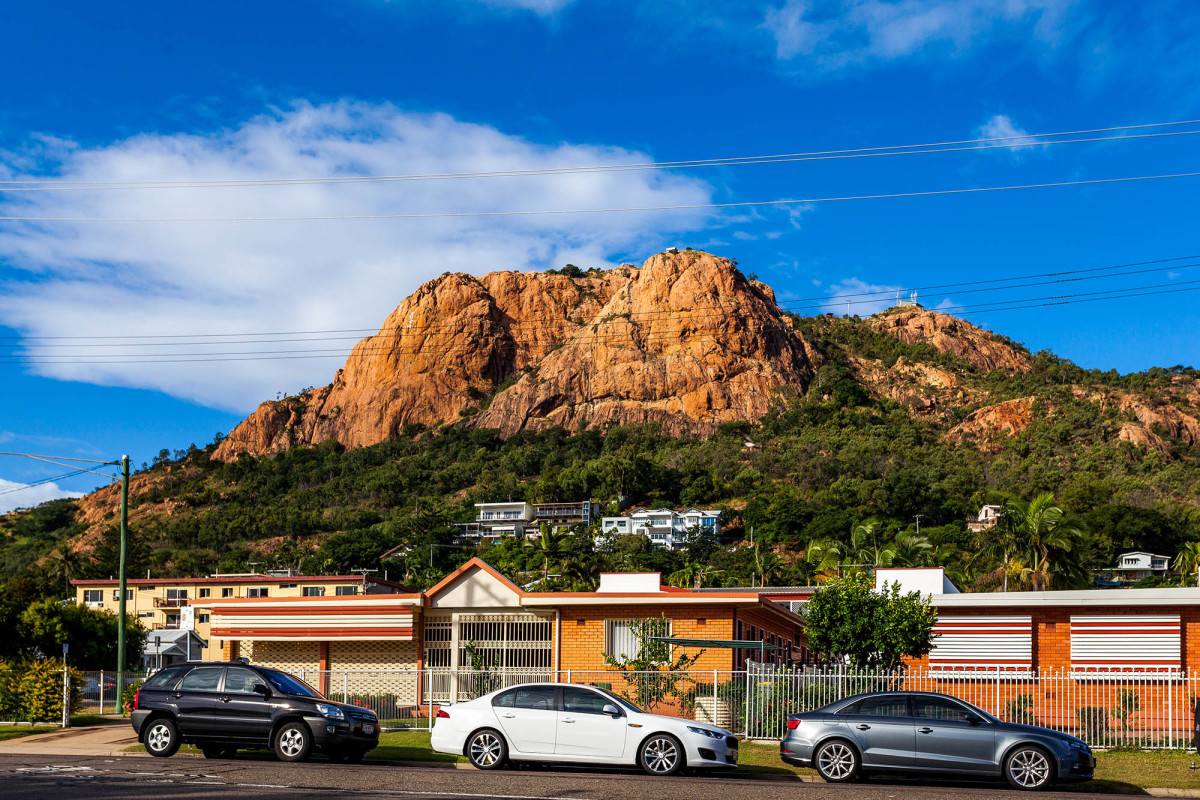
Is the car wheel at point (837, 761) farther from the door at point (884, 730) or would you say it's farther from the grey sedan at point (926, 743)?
the door at point (884, 730)

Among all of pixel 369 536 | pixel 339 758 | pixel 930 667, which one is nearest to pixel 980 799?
pixel 339 758

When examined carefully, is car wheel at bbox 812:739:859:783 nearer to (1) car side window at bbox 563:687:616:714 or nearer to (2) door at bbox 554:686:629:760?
(2) door at bbox 554:686:629:760

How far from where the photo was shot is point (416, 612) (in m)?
31.3

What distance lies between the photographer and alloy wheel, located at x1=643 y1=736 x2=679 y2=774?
58.3 feet

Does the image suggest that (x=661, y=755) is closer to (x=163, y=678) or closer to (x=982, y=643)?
(x=163, y=678)

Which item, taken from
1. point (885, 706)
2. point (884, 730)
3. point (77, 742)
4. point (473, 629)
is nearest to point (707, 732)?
point (884, 730)

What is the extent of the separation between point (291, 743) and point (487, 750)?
3.17 m

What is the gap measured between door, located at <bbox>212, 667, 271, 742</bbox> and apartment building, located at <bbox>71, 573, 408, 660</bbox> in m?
56.6

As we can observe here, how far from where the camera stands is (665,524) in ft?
387

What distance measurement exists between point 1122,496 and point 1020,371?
242 ft

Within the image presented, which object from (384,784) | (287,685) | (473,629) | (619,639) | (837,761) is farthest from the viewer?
(473,629)

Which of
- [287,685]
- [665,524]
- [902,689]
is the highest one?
[665,524]

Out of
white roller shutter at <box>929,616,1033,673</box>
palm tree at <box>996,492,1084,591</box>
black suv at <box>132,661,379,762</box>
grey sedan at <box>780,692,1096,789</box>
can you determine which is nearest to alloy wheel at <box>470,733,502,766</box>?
black suv at <box>132,661,379,762</box>

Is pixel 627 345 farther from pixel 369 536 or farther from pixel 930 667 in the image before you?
pixel 930 667
